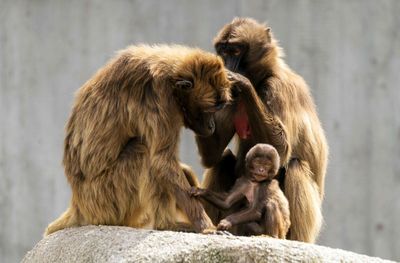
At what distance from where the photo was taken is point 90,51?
12.9 m

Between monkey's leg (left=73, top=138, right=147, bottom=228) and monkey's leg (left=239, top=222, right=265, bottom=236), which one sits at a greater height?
monkey's leg (left=73, top=138, right=147, bottom=228)

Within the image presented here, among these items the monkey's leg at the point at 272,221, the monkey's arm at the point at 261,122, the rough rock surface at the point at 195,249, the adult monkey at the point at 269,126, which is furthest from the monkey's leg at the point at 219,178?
the rough rock surface at the point at 195,249

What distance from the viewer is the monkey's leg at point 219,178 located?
9852mm

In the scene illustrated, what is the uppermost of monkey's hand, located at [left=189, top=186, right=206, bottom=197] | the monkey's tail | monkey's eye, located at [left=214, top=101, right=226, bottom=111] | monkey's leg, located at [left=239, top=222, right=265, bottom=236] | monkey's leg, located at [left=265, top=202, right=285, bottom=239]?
monkey's eye, located at [left=214, top=101, right=226, bottom=111]

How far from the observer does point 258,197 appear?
8.99 m

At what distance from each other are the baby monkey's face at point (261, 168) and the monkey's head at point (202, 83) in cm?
44

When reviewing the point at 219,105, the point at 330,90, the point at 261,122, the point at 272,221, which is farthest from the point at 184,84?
the point at 330,90

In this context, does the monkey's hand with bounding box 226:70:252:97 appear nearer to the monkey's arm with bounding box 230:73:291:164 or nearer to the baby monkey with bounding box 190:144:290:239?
the monkey's arm with bounding box 230:73:291:164

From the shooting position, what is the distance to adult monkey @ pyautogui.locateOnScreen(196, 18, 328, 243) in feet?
31.1

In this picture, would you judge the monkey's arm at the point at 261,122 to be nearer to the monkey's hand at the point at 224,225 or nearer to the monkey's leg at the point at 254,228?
the monkey's leg at the point at 254,228

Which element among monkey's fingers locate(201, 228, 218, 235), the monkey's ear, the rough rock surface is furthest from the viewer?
the monkey's ear

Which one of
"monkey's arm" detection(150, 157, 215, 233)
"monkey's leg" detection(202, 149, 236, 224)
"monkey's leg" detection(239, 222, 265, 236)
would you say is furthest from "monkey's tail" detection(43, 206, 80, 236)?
"monkey's leg" detection(239, 222, 265, 236)

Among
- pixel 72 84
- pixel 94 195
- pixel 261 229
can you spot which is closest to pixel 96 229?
pixel 94 195

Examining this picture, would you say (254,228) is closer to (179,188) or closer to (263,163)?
(263,163)
